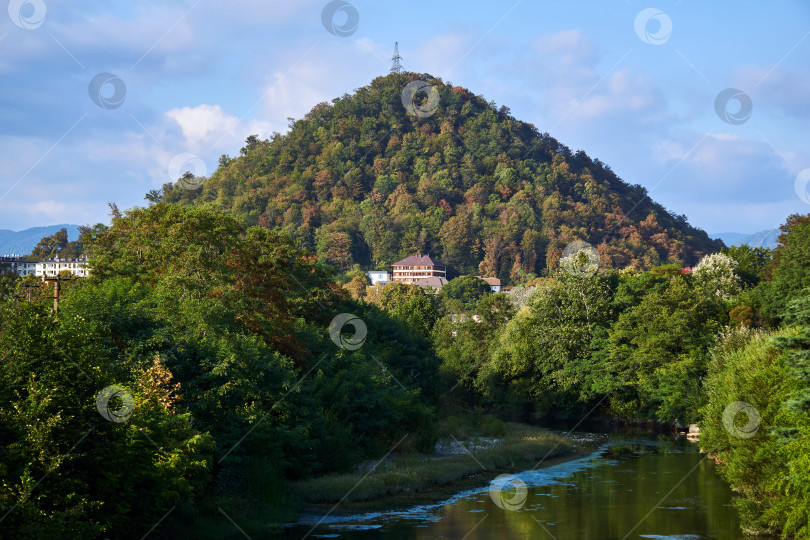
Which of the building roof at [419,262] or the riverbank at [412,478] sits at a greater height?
the building roof at [419,262]

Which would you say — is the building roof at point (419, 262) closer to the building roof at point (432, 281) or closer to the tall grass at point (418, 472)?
the building roof at point (432, 281)

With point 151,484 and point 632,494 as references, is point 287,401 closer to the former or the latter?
point 151,484

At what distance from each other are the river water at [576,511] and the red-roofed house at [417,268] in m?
154

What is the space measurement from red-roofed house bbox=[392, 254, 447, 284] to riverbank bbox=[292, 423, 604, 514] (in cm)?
14307

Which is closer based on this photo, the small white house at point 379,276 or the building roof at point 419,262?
the small white house at point 379,276

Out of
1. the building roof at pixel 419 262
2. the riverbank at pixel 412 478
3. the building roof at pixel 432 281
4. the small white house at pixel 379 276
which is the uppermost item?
the building roof at pixel 419 262

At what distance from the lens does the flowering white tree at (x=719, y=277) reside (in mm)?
72812

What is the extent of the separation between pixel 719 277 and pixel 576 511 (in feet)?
166

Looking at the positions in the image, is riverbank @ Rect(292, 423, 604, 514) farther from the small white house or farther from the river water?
the small white house

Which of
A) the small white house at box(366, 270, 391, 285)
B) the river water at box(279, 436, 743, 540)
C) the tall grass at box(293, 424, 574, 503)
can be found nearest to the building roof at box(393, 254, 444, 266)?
the small white house at box(366, 270, 391, 285)

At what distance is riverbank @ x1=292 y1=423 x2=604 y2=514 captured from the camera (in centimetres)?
3028

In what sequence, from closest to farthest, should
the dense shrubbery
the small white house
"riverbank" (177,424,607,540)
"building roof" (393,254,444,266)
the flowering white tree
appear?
the dense shrubbery, "riverbank" (177,424,607,540), the flowering white tree, the small white house, "building roof" (393,254,444,266)

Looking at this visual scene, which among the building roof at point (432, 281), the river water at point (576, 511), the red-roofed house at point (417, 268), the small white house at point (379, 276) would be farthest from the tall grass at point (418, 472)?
the small white house at point (379, 276)

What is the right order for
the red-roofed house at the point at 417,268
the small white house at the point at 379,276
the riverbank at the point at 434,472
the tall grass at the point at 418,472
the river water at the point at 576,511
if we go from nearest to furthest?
the river water at the point at 576,511, the riverbank at the point at 434,472, the tall grass at the point at 418,472, the small white house at the point at 379,276, the red-roofed house at the point at 417,268
